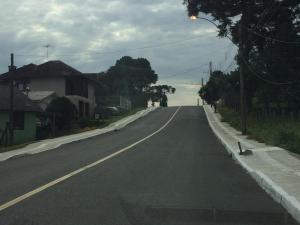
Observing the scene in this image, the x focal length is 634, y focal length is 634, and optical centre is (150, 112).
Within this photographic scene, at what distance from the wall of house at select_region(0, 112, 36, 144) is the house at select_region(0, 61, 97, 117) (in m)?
18.1

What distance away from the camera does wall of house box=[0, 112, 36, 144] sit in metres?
48.8

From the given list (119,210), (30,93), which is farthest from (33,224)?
(30,93)

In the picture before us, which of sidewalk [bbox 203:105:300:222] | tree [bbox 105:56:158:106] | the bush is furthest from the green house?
tree [bbox 105:56:158:106]

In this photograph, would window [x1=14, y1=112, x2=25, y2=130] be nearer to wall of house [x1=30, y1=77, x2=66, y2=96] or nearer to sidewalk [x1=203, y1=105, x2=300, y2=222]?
wall of house [x1=30, y1=77, x2=66, y2=96]

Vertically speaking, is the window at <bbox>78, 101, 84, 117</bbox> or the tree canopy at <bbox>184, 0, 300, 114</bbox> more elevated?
the tree canopy at <bbox>184, 0, 300, 114</bbox>

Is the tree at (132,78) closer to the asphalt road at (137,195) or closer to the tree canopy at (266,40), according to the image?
the tree canopy at (266,40)

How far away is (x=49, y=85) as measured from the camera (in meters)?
73.1

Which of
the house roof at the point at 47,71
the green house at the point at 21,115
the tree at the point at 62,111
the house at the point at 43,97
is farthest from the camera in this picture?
the house roof at the point at 47,71

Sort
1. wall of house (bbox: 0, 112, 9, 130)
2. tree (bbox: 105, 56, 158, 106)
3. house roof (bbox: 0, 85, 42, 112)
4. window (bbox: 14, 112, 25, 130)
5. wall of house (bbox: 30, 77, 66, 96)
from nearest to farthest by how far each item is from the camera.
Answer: wall of house (bbox: 0, 112, 9, 130)
house roof (bbox: 0, 85, 42, 112)
window (bbox: 14, 112, 25, 130)
wall of house (bbox: 30, 77, 66, 96)
tree (bbox: 105, 56, 158, 106)

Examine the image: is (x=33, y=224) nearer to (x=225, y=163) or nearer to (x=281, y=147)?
(x=225, y=163)

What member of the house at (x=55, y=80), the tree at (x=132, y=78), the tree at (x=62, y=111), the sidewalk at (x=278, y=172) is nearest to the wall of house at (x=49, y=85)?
the house at (x=55, y=80)

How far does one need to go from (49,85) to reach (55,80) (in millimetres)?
900

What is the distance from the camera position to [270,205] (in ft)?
36.9

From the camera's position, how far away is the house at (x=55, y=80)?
72625mm
